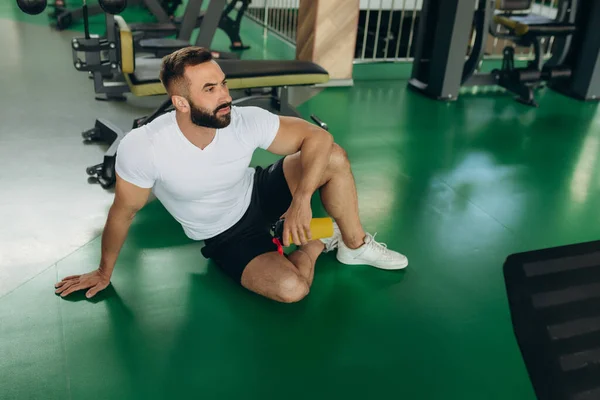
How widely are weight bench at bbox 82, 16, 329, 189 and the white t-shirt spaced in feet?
3.59

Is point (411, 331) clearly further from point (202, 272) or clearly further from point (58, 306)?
point (58, 306)

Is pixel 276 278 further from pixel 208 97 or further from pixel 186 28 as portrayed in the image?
pixel 186 28

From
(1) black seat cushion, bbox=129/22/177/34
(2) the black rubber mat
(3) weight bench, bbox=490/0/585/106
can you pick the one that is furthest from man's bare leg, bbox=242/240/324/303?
(1) black seat cushion, bbox=129/22/177/34

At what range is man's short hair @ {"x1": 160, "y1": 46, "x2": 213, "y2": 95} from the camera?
1724 millimetres

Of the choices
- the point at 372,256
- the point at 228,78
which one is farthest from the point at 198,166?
the point at 228,78

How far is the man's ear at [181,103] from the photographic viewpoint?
5.77 ft

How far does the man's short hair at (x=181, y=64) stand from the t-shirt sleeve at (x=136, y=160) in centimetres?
19

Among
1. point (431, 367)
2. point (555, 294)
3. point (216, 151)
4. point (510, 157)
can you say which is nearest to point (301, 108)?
point (510, 157)

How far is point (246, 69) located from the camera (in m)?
3.31

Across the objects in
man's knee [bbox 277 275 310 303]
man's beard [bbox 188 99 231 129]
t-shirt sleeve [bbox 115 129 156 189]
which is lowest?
man's knee [bbox 277 275 310 303]

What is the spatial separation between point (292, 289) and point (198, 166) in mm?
548

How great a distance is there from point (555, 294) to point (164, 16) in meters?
5.19

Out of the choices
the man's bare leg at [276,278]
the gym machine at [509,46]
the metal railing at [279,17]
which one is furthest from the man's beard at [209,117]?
the metal railing at [279,17]

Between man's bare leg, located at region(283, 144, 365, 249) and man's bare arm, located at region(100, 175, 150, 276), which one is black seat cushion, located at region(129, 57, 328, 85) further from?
man's bare arm, located at region(100, 175, 150, 276)
